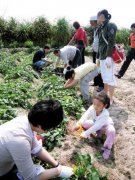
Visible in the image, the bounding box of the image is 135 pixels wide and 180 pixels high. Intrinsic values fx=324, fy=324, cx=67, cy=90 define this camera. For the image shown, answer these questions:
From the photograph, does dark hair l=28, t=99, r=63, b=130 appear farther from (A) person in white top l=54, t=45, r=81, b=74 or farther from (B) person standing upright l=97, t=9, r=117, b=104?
(A) person in white top l=54, t=45, r=81, b=74

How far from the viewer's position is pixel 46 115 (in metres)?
2.93

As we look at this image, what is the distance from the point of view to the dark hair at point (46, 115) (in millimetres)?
2930

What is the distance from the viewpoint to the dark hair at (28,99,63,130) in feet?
9.61

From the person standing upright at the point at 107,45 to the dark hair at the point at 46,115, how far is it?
11.7ft

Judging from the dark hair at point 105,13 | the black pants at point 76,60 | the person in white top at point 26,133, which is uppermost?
the dark hair at point 105,13

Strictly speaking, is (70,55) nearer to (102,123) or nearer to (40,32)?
(102,123)

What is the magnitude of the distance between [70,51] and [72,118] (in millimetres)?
3421

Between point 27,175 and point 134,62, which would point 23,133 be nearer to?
point 27,175

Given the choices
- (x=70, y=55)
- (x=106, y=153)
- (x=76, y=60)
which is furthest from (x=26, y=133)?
(x=76, y=60)

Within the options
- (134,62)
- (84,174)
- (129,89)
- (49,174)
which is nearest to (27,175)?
(49,174)

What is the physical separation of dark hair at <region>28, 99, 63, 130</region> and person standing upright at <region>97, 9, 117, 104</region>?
358cm

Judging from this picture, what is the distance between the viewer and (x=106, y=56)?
21.1 ft

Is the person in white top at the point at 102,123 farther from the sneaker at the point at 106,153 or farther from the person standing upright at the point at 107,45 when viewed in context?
the person standing upright at the point at 107,45

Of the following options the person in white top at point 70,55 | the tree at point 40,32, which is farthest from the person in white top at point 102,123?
the tree at point 40,32
